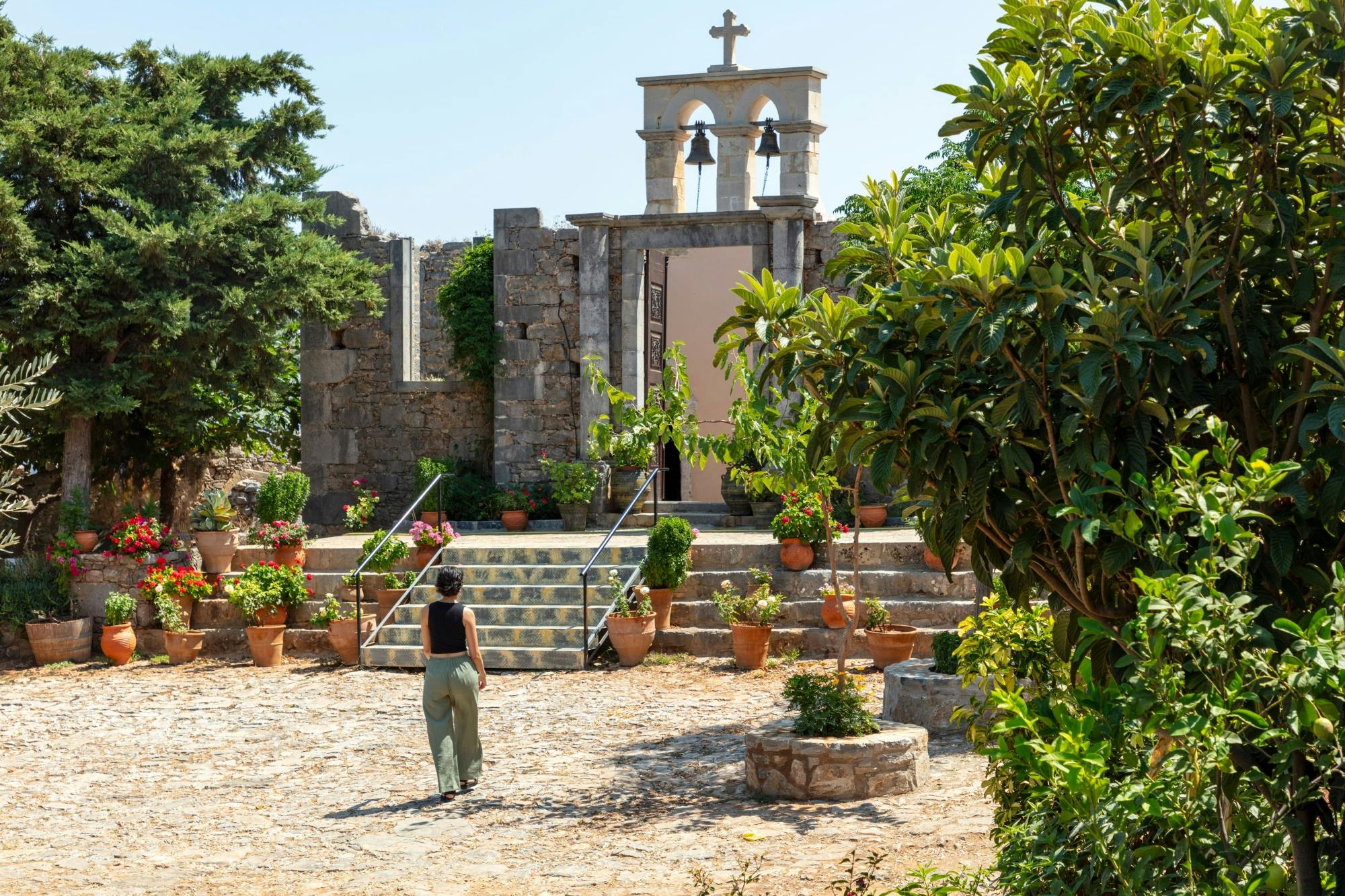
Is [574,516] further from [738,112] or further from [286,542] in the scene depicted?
[738,112]

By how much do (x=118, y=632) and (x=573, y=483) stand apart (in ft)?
16.3

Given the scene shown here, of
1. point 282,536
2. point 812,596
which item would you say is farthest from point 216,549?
point 812,596

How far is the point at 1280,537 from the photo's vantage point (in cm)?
298

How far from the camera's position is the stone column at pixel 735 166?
47.3 ft

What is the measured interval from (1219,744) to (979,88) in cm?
203

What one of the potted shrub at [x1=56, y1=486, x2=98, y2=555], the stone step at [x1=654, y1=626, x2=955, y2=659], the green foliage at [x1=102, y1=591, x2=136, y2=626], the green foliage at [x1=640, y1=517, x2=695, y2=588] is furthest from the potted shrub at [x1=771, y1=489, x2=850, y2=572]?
the potted shrub at [x1=56, y1=486, x2=98, y2=555]

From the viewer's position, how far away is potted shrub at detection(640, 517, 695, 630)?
11094 millimetres

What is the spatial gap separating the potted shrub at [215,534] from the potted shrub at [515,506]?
315 centimetres

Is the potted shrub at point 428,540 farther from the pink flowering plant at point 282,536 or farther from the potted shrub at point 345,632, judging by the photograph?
the pink flowering plant at point 282,536

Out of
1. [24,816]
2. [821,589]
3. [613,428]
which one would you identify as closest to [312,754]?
[24,816]

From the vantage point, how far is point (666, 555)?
11102 millimetres

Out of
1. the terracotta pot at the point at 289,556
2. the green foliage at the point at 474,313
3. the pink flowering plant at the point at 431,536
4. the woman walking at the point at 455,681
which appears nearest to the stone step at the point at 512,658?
the pink flowering plant at the point at 431,536

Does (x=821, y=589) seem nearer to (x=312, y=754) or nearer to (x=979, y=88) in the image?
(x=312, y=754)

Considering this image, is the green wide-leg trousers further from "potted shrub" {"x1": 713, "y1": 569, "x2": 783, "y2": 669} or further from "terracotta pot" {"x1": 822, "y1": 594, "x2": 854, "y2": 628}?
"terracotta pot" {"x1": 822, "y1": 594, "x2": 854, "y2": 628}
